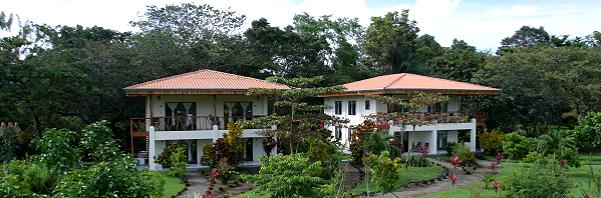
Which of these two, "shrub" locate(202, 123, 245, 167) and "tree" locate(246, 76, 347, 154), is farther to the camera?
"shrub" locate(202, 123, 245, 167)

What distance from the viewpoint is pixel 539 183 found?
10.7m

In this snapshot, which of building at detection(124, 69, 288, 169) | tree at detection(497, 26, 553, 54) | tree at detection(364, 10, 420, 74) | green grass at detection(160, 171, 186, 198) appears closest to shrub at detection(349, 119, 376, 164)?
building at detection(124, 69, 288, 169)

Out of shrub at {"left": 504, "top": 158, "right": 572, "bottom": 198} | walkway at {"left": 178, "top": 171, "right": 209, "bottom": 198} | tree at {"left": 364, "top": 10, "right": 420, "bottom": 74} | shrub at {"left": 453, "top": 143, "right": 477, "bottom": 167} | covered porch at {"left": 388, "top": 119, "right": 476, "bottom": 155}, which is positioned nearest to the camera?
shrub at {"left": 504, "top": 158, "right": 572, "bottom": 198}

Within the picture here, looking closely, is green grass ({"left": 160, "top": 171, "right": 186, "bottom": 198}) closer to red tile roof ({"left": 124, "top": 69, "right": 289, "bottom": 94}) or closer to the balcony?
the balcony

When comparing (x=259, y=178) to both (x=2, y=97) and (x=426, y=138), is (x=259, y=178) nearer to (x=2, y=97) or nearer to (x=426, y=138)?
(x=2, y=97)

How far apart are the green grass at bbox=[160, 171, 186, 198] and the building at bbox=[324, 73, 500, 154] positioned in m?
9.76

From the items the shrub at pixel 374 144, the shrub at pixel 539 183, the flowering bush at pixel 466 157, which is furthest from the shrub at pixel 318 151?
the shrub at pixel 539 183

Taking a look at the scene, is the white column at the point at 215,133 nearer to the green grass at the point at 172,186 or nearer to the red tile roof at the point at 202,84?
the red tile roof at the point at 202,84

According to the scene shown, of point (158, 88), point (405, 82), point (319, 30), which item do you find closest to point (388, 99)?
point (405, 82)

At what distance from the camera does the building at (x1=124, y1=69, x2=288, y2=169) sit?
23953mm

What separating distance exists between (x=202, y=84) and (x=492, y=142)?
50.8ft

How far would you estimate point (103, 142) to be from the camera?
8.82 m

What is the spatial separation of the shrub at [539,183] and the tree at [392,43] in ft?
107

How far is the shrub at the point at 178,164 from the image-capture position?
21344 millimetres
